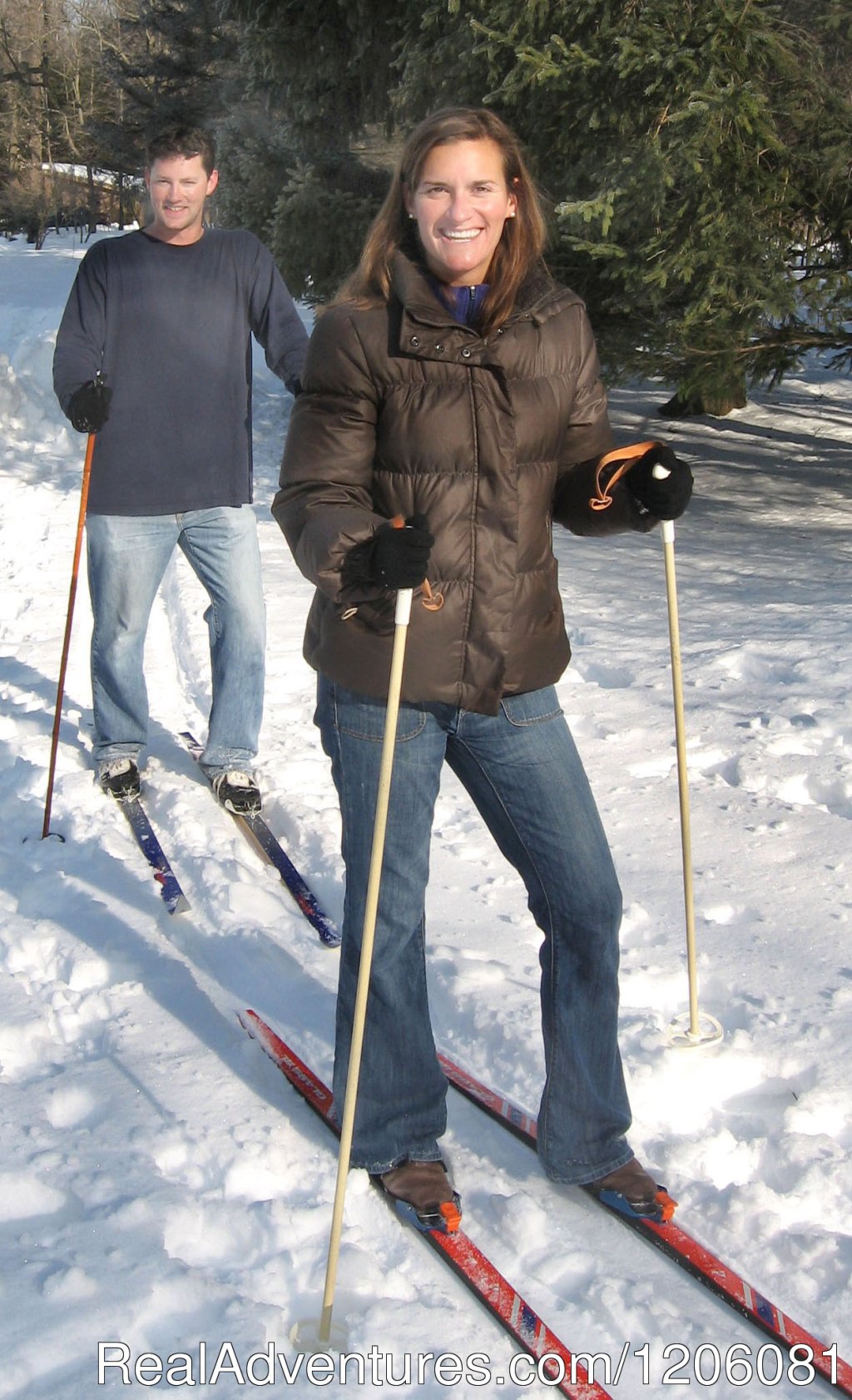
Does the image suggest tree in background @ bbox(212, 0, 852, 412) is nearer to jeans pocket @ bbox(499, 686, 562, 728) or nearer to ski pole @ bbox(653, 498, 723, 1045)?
ski pole @ bbox(653, 498, 723, 1045)

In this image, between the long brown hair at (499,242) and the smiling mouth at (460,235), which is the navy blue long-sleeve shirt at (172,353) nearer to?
the long brown hair at (499,242)

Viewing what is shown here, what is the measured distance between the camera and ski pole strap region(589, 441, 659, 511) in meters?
2.60

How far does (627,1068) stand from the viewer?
3201mm

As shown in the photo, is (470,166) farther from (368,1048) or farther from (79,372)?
(79,372)

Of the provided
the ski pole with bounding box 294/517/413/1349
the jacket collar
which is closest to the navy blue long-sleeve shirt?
the jacket collar

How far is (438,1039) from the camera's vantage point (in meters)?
3.46

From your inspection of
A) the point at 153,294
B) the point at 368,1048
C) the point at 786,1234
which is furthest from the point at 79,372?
the point at 786,1234

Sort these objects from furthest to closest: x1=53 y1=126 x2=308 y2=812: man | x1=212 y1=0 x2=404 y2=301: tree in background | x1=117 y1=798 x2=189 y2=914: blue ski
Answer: x1=212 y1=0 x2=404 y2=301: tree in background, x1=53 y1=126 x2=308 y2=812: man, x1=117 y1=798 x2=189 y2=914: blue ski

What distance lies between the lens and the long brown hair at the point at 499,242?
7.91 ft

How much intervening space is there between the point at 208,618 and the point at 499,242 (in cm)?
289

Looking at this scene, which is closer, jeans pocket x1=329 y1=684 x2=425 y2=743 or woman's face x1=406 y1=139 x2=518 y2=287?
woman's face x1=406 y1=139 x2=518 y2=287

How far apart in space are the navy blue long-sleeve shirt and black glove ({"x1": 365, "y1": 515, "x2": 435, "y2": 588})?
260 centimetres

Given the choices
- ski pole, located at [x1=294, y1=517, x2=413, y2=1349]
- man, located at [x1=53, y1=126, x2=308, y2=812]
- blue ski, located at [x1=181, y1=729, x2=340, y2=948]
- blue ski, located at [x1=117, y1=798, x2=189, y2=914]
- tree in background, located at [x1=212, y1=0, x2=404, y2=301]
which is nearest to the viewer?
ski pole, located at [x1=294, y1=517, x2=413, y2=1349]

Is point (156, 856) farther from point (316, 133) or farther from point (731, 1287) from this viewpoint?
point (316, 133)
